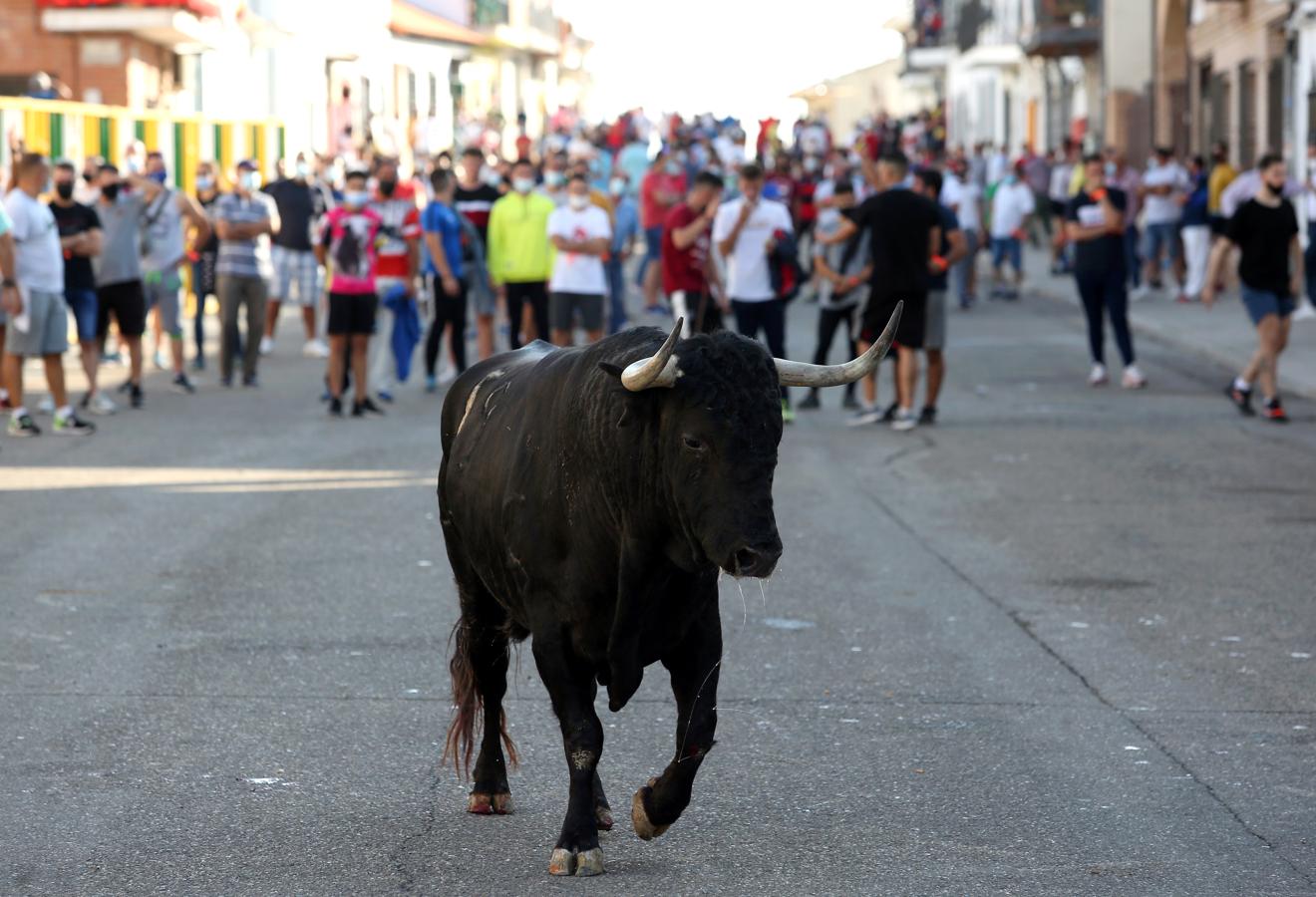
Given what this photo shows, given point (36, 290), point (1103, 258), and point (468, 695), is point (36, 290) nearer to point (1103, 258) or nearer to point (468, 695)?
point (1103, 258)

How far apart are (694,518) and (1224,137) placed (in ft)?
105

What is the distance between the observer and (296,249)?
20.6 metres

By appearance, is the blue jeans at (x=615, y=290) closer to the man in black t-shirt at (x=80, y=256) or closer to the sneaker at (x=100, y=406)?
the sneaker at (x=100, y=406)

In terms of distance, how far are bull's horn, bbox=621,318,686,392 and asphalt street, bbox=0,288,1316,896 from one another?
4.13 ft

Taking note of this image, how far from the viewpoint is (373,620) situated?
8.52m

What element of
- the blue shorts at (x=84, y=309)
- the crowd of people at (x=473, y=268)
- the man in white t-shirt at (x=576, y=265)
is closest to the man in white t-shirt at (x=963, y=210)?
the crowd of people at (x=473, y=268)

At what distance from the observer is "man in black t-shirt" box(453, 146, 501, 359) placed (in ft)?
59.5

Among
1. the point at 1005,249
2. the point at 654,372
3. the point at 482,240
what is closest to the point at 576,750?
the point at 654,372

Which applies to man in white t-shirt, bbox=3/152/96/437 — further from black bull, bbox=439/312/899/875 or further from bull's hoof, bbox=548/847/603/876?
bull's hoof, bbox=548/847/603/876

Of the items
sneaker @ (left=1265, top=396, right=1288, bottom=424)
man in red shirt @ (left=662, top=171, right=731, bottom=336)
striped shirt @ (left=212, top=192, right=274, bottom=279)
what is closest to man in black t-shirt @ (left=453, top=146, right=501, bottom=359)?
striped shirt @ (left=212, top=192, right=274, bottom=279)

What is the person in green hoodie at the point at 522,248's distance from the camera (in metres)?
17.8

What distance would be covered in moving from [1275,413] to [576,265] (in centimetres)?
563

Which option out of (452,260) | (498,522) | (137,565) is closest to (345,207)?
(452,260)

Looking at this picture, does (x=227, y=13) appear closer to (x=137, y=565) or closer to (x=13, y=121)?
(x=13, y=121)
